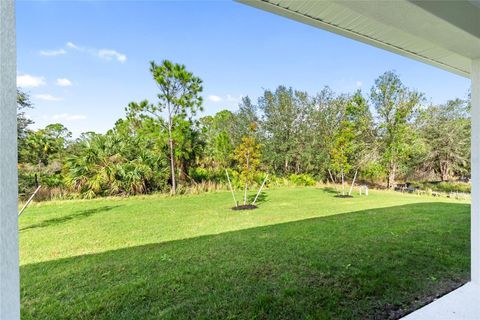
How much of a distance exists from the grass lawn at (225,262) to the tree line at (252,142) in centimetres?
49

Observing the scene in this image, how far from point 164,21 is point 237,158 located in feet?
7.20

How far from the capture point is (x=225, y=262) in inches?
77.5

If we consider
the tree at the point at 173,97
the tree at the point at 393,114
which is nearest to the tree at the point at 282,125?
the tree at the point at 173,97

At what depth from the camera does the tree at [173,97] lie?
11.6ft

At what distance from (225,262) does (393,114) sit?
6.33 metres

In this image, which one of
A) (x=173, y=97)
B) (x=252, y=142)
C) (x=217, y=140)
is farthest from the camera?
(x=217, y=140)

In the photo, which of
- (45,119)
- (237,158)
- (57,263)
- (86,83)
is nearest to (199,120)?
(237,158)

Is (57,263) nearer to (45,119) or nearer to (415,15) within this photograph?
(45,119)

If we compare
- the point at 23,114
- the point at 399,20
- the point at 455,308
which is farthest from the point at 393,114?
the point at 23,114

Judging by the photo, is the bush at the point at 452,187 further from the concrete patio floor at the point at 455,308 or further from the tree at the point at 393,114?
the concrete patio floor at the point at 455,308

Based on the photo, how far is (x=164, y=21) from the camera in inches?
113

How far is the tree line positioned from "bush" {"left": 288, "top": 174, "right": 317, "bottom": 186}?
28 mm

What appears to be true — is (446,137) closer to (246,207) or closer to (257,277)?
(246,207)

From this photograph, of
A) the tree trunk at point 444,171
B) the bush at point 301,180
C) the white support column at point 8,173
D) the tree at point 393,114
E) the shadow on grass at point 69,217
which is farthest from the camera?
the tree at point 393,114
